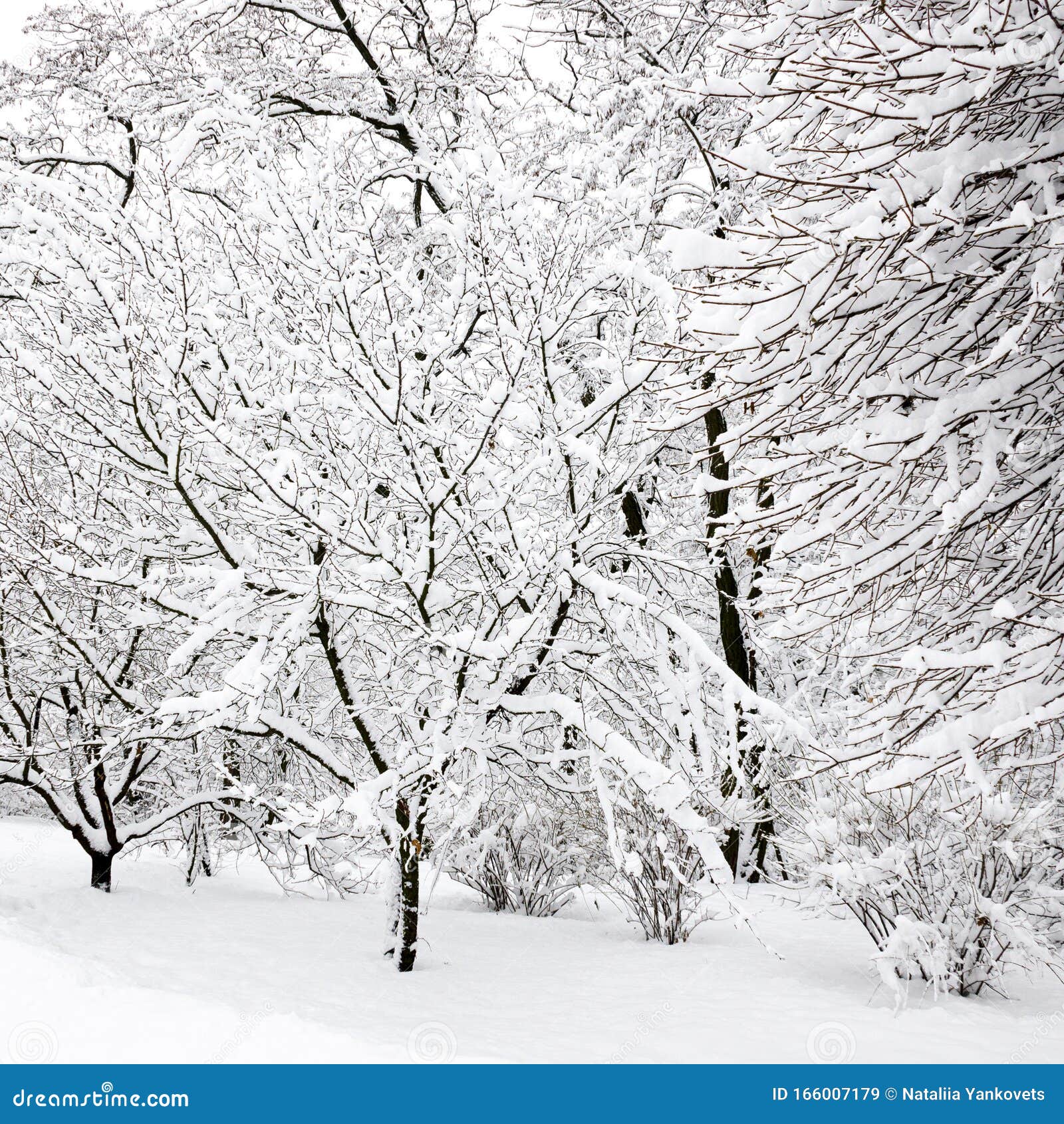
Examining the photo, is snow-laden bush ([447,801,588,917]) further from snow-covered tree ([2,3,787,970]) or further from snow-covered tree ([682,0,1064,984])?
snow-covered tree ([682,0,1064,984])

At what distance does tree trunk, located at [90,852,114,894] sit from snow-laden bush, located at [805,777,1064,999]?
5.34m

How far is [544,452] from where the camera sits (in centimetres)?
518

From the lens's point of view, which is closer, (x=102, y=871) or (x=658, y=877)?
(x=658, y=877)

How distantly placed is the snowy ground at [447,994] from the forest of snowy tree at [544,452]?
15.8 inches

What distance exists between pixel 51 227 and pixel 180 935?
4.34 metres

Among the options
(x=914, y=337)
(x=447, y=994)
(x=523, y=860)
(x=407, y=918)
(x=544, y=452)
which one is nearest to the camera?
(x=914, y=337)

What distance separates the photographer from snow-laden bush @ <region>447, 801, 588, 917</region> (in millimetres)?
7402

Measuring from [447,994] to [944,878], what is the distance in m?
2.81

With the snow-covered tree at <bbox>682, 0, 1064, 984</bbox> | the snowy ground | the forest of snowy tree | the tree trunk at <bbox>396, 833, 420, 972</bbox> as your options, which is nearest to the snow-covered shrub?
the forest of snowy tree

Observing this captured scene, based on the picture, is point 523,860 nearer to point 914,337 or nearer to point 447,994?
point 447,994

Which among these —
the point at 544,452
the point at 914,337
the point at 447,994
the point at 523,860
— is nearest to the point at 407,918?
the point at 447,994

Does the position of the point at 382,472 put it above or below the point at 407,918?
above

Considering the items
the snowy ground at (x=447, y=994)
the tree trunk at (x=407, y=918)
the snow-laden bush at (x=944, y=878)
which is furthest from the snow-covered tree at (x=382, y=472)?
the snow-laden bush at (x=944, y=878)
